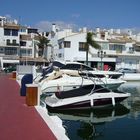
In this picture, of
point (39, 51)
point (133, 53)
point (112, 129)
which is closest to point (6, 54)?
point (39, 51)

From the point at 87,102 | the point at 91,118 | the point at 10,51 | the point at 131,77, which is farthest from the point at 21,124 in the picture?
the point at 10,51

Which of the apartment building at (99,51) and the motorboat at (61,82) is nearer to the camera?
the motorboat at (61,82)

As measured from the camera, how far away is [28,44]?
78062 millimetres

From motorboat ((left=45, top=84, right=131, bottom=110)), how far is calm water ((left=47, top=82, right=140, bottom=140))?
0.47 meters

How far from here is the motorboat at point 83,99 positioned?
19.8 meters

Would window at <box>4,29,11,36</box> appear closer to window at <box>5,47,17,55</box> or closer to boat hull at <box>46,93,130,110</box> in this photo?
window at <box>5,47,17,55</box>

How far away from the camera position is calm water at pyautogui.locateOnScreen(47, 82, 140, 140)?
14.9 metres

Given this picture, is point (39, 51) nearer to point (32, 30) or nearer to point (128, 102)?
point (32, 30)

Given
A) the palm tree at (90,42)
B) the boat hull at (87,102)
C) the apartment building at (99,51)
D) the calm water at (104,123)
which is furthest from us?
the apartment building at (99,51)

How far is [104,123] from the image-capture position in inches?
709

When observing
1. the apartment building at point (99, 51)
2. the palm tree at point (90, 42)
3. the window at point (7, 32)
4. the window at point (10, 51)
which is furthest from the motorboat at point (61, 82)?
the window at point (7, 32)

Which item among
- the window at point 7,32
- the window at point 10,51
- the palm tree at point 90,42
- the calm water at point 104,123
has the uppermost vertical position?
the window at point 7,32

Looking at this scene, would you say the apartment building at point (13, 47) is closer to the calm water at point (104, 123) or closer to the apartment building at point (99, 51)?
the apartment building at point (99, 51)

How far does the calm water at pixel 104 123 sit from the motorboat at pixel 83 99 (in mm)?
465
